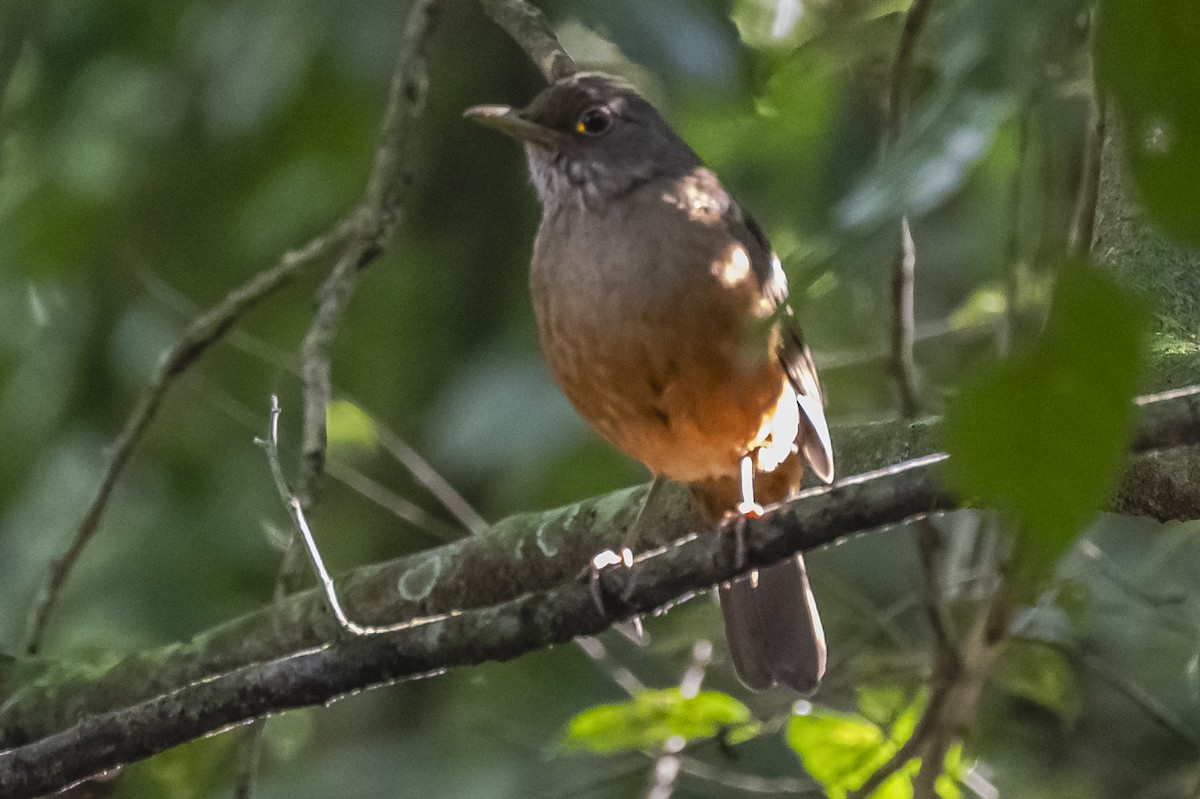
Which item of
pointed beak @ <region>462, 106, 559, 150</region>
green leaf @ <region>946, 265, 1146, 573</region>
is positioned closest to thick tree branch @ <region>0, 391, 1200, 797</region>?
green leaf @ <region>946, 265, 1146, 573</region>

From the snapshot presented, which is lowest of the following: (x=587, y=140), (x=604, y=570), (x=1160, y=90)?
(x=604, y=570)

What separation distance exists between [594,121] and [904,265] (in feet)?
3.36

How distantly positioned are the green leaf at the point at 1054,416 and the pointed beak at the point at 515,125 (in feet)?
10.7

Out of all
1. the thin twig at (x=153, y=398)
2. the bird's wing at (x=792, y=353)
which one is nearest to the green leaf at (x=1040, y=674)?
the bird's wing at (x=792, y=353)

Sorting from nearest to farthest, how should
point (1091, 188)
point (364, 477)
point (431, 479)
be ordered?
1. point (1091, 188)
2. point (431, 479)
3. point (364, 477)

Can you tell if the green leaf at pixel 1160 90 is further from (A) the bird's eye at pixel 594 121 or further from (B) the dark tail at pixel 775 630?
(B) the dark tail at pixel 775 630

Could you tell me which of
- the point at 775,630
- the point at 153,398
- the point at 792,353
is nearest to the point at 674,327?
the point at 792,353

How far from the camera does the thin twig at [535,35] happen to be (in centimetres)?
444

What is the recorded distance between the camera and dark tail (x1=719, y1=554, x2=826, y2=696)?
4.62 metres

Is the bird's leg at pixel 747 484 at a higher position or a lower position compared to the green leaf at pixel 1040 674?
higher

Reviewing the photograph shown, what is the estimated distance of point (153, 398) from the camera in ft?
13.7

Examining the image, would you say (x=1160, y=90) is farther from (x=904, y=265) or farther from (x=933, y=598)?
(x=933, y=598)

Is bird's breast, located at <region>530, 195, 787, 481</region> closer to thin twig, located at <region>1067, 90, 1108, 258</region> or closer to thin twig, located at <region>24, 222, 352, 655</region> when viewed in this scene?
thin twig, located at <region>24, 222, 352, 655</region>

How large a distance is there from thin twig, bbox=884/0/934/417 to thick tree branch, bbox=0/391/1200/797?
0.32m
